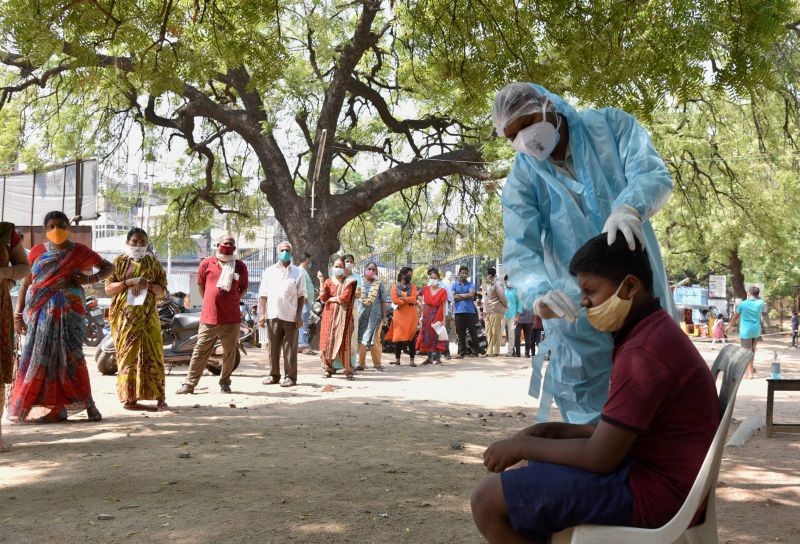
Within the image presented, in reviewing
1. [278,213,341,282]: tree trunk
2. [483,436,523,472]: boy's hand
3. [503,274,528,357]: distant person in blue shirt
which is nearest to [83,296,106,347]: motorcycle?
[278,213,341,282]: tree trunk

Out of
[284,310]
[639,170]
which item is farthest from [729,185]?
[639,170]

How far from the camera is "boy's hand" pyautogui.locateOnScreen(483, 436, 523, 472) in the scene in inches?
105

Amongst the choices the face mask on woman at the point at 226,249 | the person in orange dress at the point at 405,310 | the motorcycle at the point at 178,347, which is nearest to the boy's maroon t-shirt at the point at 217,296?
the face mask on woman at the point at 226,249

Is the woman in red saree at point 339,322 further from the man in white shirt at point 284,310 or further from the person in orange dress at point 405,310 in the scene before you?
the person in orange dress at point 405,310

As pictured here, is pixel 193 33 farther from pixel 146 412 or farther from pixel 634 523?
pixel 634 523

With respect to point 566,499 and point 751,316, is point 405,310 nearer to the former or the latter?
point 751,316

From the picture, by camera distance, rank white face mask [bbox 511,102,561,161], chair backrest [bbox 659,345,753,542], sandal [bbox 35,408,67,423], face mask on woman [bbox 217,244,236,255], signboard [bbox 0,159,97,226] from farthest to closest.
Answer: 1. signboard [bbox 0,159,97,226]
2. face mask on woman [bbox 217,244,236,255]
3. sandal [bbox 35,408,67,423]
4. white face mask [bbox 511,102,561,161]
5. chair backrest [bbox 659,345,753,542]

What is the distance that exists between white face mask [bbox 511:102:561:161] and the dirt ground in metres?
1.84

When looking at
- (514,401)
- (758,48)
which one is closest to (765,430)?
(514,401)

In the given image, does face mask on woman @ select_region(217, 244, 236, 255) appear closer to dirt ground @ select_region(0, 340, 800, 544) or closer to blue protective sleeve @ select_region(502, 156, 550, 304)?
dirt ground @ select_region(0, 340, 800, 544)

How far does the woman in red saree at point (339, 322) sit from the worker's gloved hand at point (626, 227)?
1071 centimetres

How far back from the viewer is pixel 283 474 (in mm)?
5742

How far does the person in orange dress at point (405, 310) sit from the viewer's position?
55.2 feet

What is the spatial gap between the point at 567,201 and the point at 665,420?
4.15ft
